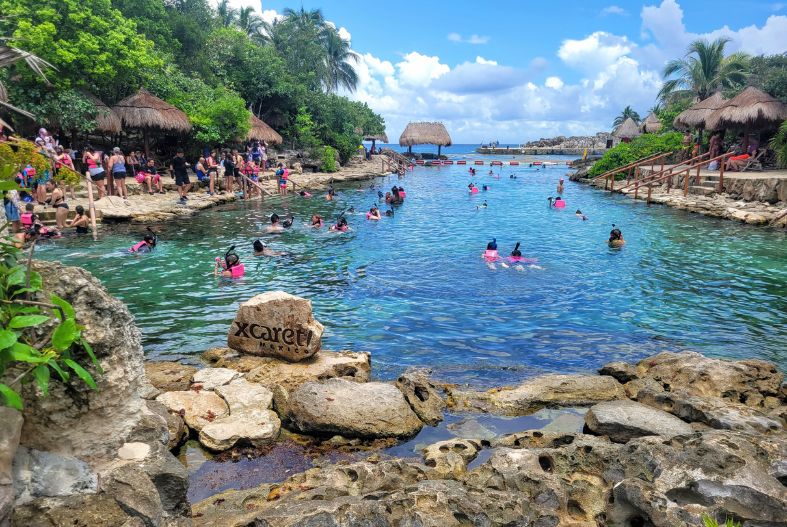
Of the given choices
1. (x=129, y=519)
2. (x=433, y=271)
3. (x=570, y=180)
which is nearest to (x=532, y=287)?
(x=433, y=271)

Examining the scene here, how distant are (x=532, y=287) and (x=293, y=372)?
7.57 metres

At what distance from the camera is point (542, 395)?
7.11 m

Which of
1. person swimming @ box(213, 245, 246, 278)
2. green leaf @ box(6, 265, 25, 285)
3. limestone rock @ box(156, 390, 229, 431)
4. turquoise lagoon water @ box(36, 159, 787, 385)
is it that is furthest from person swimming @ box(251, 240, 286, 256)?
green leaf @ box(6, 265, 25, 285)

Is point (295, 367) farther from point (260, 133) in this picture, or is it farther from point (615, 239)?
point (260, 133)

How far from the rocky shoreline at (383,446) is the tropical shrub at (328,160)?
35153 mm

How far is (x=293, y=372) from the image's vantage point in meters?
7.45

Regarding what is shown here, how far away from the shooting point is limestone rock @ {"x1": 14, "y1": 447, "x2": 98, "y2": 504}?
318 centimetres

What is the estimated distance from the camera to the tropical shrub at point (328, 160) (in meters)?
41.4

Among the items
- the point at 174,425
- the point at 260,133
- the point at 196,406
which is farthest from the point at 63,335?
the point at 260,133

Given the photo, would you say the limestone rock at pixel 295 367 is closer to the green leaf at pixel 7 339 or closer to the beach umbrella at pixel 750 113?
the green leaf at pixel 7 339

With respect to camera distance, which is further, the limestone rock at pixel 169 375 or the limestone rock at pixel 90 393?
the limestone rock at pixel 169 375

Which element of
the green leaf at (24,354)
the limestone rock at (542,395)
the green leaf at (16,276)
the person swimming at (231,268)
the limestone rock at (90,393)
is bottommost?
the limestone rock at (542,395)

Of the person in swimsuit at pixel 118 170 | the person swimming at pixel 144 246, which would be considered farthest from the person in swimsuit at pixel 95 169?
the person swimming at pixel 144 246

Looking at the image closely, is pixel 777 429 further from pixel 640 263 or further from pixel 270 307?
pixel 640 263
